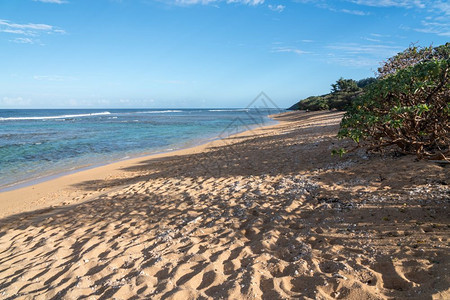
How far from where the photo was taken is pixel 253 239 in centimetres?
354

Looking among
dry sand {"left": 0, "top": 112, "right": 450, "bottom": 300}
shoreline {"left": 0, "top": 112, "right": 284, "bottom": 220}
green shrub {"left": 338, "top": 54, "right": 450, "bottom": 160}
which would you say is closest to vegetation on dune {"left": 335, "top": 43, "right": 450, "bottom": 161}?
green shrub {"left": 338, "top": 54, "right": 450, "bottom": 160}

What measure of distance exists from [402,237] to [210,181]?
4563 mm

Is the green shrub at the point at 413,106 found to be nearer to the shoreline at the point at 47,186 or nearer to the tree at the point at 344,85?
the shoreline at the point at 47,186

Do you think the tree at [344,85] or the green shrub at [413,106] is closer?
the green shrub at [413,106]

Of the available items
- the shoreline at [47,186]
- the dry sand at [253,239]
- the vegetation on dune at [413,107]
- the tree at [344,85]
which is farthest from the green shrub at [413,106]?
the tree at [344,85]

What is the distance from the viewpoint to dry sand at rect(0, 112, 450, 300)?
254cm

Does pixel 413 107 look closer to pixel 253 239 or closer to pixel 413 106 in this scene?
pixel 413 106

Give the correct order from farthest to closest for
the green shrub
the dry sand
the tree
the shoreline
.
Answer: the tree < the shoreline < the green shrub < the dry sand

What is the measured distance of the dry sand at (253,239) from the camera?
2537 mm

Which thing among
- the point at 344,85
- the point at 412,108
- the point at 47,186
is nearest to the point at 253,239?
the point at 412,108

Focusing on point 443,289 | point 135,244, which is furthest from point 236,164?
point 443,289

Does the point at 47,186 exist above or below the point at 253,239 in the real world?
below

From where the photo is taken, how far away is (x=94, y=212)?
5570 mm

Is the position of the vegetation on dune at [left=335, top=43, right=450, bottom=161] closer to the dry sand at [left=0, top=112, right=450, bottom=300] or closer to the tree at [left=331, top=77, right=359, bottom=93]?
the dry sand at [left=0, top=112, right=450, bottom=300]
